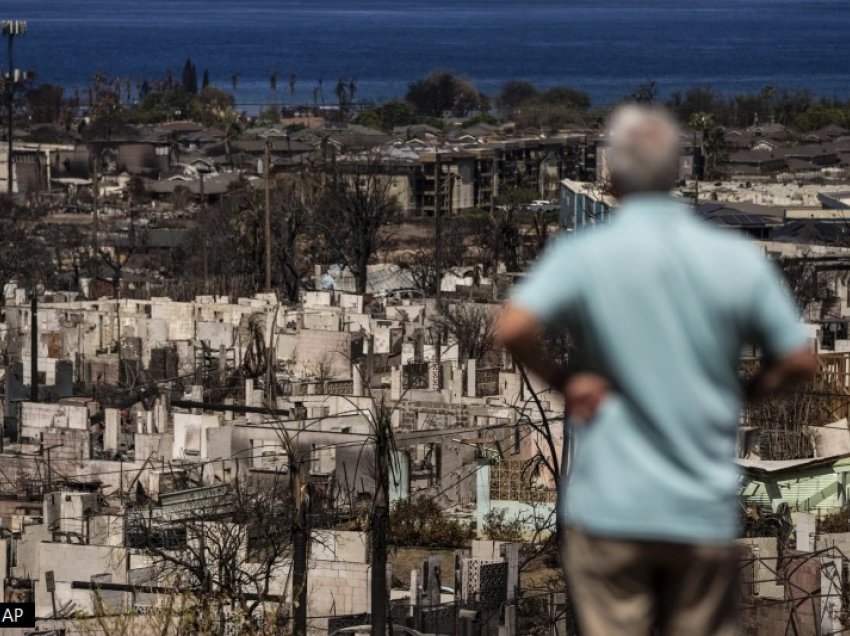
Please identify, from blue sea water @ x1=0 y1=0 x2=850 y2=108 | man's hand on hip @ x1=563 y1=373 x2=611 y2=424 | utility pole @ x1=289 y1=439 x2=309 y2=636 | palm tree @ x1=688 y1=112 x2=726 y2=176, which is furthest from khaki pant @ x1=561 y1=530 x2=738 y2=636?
blue sea water @ x1=0 y1=0 x2=850 y2=108

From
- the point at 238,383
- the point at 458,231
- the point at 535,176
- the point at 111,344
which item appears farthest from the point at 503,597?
the point at 535,176

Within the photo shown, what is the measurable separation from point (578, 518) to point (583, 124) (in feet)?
259

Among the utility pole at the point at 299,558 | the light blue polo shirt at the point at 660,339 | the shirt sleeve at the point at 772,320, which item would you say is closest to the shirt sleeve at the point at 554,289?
the light blue polo shirt at the point at 660,339

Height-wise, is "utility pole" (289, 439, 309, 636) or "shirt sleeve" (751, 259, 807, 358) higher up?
"shirt sleeve" (751, 259, 807, 358)

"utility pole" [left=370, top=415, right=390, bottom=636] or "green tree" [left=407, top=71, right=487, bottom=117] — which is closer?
"utility pole" [left=370, top=415, right=390, bottom=636]

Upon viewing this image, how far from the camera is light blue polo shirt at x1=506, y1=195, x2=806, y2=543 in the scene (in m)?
3.42

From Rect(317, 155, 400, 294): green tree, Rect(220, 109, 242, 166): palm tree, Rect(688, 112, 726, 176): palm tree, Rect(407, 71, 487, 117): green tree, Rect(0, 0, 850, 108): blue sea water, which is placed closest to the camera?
Rect(317, 155, 400, 294): green tree

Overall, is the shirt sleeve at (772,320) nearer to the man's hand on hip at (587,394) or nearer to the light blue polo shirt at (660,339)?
the light blue polo shirt at (660,339)

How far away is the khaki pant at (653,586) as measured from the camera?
3459 mm

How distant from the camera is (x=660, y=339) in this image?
3428 mm

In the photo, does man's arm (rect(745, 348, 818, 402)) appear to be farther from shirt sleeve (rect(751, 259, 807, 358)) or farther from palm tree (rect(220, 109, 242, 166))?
palm tree (rect(220, 109, 242, 166))

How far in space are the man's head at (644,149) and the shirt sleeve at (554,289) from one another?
5.3 inches

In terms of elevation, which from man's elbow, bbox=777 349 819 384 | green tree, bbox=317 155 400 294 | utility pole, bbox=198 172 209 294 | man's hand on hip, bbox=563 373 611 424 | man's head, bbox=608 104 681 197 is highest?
man's head, bbox=608 104 681 197

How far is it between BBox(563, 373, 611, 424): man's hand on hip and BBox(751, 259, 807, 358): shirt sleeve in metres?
0.24
